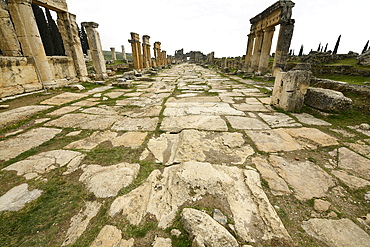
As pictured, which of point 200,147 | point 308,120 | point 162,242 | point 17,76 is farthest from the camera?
point 17,76

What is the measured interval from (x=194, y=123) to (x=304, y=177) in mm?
1841

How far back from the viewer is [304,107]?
372 cm

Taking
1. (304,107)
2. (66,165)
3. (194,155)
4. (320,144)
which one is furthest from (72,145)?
(304,107)

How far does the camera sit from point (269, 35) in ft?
30.3

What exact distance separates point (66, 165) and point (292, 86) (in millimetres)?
4418

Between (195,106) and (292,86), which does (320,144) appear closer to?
(292,86)

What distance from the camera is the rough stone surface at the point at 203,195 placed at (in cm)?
118

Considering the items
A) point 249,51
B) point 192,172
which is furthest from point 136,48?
point 192,172

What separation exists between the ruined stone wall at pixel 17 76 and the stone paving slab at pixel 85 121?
127 inches

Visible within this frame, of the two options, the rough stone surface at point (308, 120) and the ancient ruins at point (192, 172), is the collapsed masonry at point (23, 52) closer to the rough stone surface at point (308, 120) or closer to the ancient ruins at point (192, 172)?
the ancient ruins at point (192, 172)

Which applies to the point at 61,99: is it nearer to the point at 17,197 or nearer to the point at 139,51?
the point at 17,197

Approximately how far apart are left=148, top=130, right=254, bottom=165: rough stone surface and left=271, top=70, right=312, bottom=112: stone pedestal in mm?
1943

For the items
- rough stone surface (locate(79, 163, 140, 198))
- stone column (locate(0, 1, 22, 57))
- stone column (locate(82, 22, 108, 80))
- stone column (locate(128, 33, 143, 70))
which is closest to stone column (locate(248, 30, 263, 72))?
stone column (locate(128, 33, 143, 70))

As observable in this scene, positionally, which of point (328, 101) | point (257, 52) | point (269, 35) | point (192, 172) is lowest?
point (192, 172)
